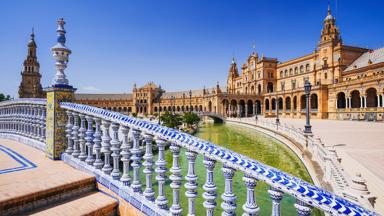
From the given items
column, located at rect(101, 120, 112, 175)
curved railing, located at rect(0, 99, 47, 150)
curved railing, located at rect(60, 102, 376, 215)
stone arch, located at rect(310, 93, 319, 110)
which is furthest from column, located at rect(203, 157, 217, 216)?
stone arch, located at rect(310, 93, 319, 110)

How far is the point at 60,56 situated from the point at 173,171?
3690 mm

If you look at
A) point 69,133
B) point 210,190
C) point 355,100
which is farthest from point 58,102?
point 355,100

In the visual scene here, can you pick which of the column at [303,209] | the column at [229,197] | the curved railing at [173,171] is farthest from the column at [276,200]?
the column at [229,197]

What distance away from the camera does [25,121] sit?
6.00 meters

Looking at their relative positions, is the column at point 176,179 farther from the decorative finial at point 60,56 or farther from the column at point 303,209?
the decorative finial at point 60,56

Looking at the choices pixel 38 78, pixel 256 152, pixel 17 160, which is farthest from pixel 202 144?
pixel 38 78

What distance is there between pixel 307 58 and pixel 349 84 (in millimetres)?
19317

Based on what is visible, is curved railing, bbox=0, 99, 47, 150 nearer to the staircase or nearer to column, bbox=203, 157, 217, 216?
the staircase

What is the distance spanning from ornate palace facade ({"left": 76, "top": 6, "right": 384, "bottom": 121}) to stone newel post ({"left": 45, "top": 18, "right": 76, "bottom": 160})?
3289 centimetres

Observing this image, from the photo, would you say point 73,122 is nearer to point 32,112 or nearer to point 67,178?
point 67,178

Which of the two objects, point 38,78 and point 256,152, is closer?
point 256,152

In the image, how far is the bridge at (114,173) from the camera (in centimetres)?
177

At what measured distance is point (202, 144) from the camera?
7.29 feet

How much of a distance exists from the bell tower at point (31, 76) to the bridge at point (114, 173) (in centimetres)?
7183
